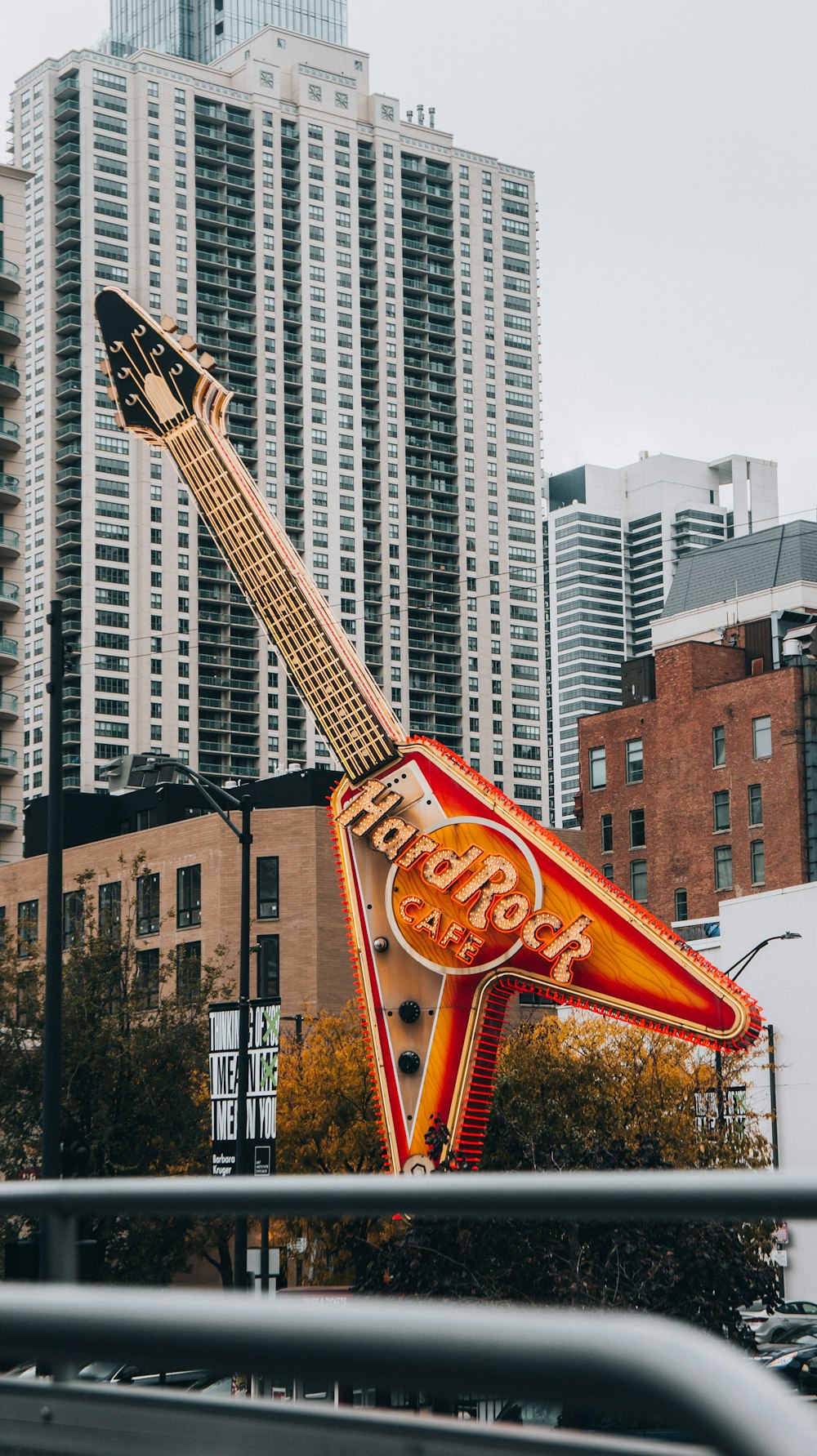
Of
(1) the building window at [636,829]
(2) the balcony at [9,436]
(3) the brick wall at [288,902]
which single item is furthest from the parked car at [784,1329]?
(2) the balcony at [9,436]

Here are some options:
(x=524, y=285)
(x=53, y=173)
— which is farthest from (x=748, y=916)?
(x=524, y=285)

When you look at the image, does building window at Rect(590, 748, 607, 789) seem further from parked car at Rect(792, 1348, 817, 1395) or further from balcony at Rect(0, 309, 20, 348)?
parked car at Rect(792, 1348, 817, 1395)

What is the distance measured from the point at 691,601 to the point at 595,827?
17.0 meters

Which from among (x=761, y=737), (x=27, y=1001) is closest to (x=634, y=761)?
(x=761, y=737)

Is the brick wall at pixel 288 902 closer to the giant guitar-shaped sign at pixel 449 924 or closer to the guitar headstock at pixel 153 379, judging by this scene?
the guitar headstock at pixel 153 379

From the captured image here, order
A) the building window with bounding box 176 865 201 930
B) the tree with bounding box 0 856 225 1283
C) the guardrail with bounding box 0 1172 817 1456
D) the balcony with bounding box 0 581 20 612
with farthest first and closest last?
the balcony with bounding box 0 581 20 612, the building window with bounding box 176 865 201 930, the tree with bounding box 0 856 225 1283, the guardrail with bounding box 0 1172 817 1456

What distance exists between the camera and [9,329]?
88438mm

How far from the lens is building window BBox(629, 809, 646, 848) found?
9875 centimetres

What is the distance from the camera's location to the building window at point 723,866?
304 feet

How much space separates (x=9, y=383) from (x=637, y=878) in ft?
134

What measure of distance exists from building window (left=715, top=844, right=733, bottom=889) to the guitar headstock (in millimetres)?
55979

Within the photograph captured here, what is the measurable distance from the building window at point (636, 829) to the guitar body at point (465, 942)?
62726 millimetres

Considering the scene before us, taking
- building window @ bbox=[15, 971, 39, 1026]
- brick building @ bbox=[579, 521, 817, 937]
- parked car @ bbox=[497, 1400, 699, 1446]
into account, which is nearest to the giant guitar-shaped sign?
building window @ bbox=[15, 971, 39, 1026]

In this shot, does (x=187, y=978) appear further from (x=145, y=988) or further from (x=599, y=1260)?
(x=599, y=1260)
